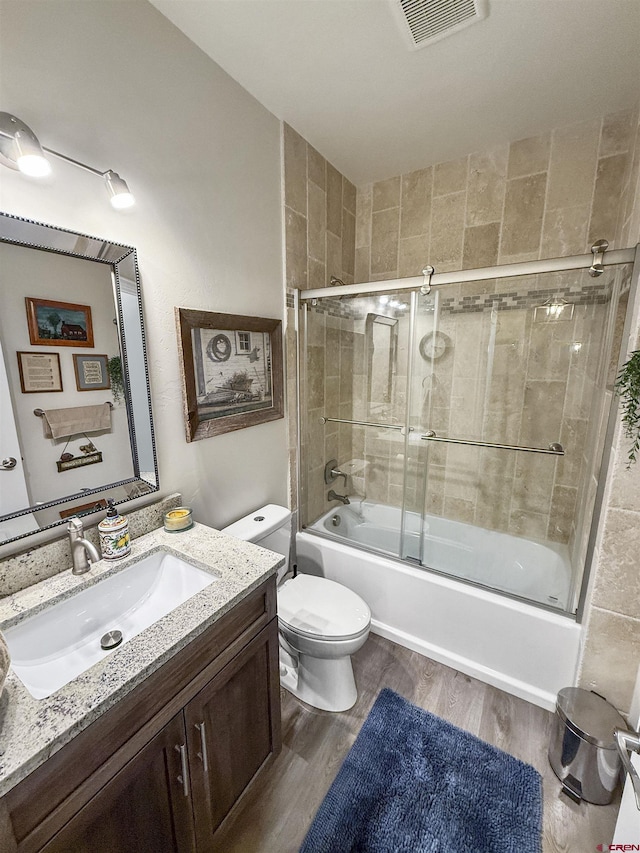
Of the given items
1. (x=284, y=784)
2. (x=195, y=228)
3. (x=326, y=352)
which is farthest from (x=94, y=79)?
(x=284, y=784)

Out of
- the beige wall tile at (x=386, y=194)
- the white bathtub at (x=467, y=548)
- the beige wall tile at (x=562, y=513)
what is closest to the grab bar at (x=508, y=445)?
the beige wall tile at (x=562, y=513)

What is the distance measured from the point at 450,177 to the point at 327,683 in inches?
109

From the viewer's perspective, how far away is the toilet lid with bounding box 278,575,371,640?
151 cm

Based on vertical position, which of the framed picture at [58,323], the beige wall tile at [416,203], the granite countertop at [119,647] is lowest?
the granite countertop at [119,647]

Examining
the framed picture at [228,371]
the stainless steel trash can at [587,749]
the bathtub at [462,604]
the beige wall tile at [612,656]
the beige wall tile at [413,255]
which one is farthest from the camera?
the beige wall tile at [413,255]

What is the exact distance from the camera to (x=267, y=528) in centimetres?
172

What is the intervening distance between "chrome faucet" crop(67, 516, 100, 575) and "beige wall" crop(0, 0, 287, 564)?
1.16ft

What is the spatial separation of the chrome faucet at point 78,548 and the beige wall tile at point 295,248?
1480mm

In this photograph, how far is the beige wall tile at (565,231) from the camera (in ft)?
6.04

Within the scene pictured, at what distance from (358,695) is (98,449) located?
1.55m

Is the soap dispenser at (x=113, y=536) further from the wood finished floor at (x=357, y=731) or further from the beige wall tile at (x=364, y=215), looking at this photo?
the beige wall tile at (x=364, y=215)

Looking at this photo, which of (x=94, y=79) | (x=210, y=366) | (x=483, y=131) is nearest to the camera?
(x=94, y=79)

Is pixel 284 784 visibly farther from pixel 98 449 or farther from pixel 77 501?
pixel 98 449

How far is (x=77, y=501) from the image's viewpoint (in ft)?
3.75
